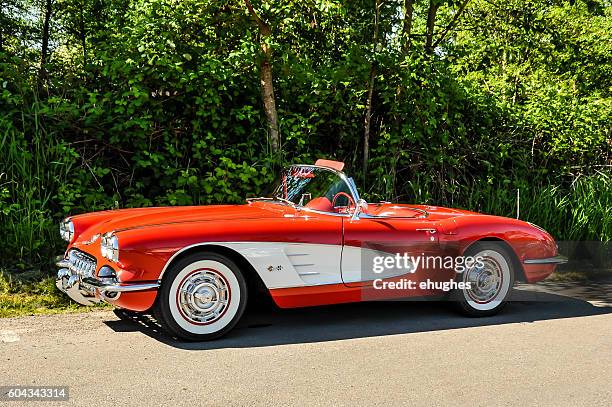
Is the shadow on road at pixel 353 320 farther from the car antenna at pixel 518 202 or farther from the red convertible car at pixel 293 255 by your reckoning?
the car antenna at pixel 518 202

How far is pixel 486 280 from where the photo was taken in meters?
6.22

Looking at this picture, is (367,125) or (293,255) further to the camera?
(367,125)

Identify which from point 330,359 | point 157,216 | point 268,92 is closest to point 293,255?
point 330,359

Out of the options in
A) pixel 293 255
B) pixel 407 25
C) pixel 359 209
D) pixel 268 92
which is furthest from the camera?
pixel 407 25

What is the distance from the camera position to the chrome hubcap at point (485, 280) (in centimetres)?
616

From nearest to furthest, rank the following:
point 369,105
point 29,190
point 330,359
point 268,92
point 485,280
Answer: point 330,359
point 485,280
point 29,190
point 268,92
point 369,105

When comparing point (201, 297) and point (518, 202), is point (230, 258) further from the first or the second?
point (518, 202)

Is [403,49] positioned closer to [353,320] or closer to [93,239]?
[353,320]

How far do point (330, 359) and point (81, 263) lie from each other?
2.05 meters

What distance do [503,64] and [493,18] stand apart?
1834 mm

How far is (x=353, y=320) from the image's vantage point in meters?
6.02

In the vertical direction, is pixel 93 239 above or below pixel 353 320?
above

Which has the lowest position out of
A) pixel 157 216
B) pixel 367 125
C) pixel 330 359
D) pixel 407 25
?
pixel 330 359

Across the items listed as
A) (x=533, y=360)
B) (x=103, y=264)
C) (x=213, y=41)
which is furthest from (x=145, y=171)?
(x=533, y=360)
